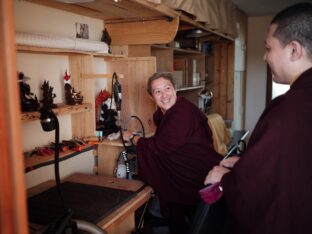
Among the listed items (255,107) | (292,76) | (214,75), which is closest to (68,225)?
(292,76)

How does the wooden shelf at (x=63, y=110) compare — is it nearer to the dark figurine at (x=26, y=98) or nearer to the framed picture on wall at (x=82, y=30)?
the dark figurine at (x=26, y=98)

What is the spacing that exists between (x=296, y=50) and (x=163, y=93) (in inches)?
36.6

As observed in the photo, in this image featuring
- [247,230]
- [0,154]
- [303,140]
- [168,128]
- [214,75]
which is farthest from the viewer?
[214,75]

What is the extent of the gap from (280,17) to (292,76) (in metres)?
0.21

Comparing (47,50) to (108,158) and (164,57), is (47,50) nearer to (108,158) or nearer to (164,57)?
(108,158)

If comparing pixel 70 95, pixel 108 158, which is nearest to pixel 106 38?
pixel 70 95

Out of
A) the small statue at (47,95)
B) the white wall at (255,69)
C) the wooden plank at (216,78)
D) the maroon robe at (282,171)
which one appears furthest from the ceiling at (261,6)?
the maroon robe at (282,171)

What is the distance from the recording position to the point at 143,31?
2066 millimetres

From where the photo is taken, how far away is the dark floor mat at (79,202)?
126cm

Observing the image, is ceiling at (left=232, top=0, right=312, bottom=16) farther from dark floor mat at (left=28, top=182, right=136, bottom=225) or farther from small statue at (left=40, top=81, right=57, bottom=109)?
dark floor mat at (left=28, top=182, right=136, bottom=225)

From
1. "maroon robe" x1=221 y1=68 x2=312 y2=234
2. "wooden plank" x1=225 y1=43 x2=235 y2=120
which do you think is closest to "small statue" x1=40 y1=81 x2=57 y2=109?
"maroon robe" x1=221 y1=68 x2=312 y2=234

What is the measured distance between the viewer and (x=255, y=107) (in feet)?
15.0

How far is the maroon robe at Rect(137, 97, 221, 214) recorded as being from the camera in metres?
1.73

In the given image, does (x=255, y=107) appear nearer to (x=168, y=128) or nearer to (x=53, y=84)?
(x=168, y=128)
